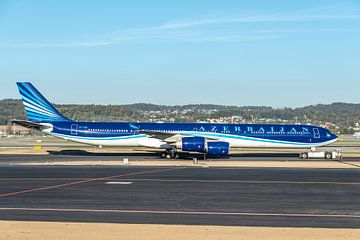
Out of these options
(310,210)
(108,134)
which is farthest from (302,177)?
(108,134)

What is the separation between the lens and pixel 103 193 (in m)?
26.0

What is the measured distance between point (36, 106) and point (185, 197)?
38242 millimetres

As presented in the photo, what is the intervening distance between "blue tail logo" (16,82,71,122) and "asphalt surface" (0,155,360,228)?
2121cm

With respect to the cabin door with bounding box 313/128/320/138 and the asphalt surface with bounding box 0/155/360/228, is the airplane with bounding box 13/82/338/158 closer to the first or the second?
the cabin door with bounding box 313/128/320/138

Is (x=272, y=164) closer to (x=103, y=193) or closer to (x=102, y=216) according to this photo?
(x=103, y=193)

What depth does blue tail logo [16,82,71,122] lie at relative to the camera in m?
59.1

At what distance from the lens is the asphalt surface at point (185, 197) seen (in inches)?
773

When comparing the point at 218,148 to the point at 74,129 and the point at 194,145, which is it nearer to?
the point at 194,145

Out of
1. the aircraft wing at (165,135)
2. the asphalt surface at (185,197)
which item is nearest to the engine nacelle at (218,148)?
the aircraft wing at (165,135)

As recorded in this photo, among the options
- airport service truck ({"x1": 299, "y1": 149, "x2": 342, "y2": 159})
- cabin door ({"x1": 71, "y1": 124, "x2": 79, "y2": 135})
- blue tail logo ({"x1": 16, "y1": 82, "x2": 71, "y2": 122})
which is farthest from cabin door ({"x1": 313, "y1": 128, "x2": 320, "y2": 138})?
blue tail logo ({"x1": 16, "y1": 82, "x2": 71, "y2": 122})

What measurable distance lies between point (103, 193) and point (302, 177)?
566 inches

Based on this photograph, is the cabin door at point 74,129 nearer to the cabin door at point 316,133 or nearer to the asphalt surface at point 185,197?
the asphalt surface at point 185,197

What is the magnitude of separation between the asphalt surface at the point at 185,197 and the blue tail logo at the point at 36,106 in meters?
21.2

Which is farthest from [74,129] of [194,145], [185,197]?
[185,197]
